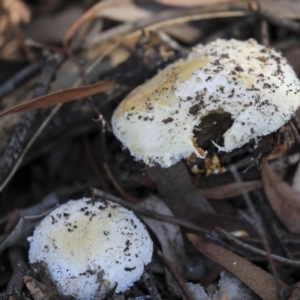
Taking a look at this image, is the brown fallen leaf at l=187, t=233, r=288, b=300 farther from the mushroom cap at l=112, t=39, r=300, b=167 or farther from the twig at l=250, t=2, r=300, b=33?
the twig at l=250, t=2, r=300, b=33

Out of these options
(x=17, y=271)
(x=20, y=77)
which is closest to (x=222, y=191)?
(x=17, y=271)

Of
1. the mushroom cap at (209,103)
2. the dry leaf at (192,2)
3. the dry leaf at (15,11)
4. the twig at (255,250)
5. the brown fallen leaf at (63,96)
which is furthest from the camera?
the dry leaf at (15,11)

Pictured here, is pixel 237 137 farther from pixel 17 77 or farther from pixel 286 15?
pixel 17 77

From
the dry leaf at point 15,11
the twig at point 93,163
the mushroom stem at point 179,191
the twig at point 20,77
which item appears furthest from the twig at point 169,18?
the mushroom stem at point 179,191

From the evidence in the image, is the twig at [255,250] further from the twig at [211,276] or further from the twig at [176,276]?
the twig at [176,276]

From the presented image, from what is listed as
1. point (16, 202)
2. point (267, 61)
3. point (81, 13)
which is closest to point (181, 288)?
point (267, 61)

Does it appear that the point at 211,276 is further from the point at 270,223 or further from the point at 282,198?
the point at 282,198
